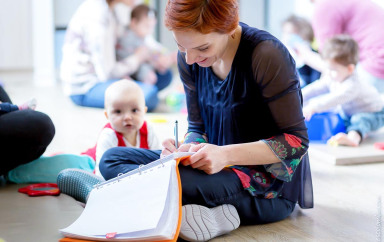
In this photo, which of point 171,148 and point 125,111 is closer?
point 171,148

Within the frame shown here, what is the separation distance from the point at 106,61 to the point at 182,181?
2.02 meters

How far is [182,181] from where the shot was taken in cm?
142

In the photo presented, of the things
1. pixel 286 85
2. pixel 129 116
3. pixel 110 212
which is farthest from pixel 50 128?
pixel 286 85

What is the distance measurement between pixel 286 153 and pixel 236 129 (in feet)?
0.50

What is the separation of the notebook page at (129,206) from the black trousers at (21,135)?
1.33 ft

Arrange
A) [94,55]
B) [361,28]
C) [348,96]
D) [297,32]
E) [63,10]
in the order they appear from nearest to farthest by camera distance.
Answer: [348,96] < [361,28] < [94,55] < [297,32] < [63,10]

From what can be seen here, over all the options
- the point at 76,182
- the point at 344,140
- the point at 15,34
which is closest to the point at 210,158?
the point at 76,182

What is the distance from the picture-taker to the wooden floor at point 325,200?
1.50 m

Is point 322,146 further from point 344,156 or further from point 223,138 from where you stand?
point 223,138

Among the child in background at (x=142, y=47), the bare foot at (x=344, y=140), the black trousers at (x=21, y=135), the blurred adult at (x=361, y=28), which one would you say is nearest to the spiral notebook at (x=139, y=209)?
the black trousers at (x=21, y=135)

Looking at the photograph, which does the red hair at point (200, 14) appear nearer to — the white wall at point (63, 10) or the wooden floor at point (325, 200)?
the wooden floor at point (325, 200)

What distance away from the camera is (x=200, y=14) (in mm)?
1317

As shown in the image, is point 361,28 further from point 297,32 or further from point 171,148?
point 171,148

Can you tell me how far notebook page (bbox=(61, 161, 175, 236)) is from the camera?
1.29 m
